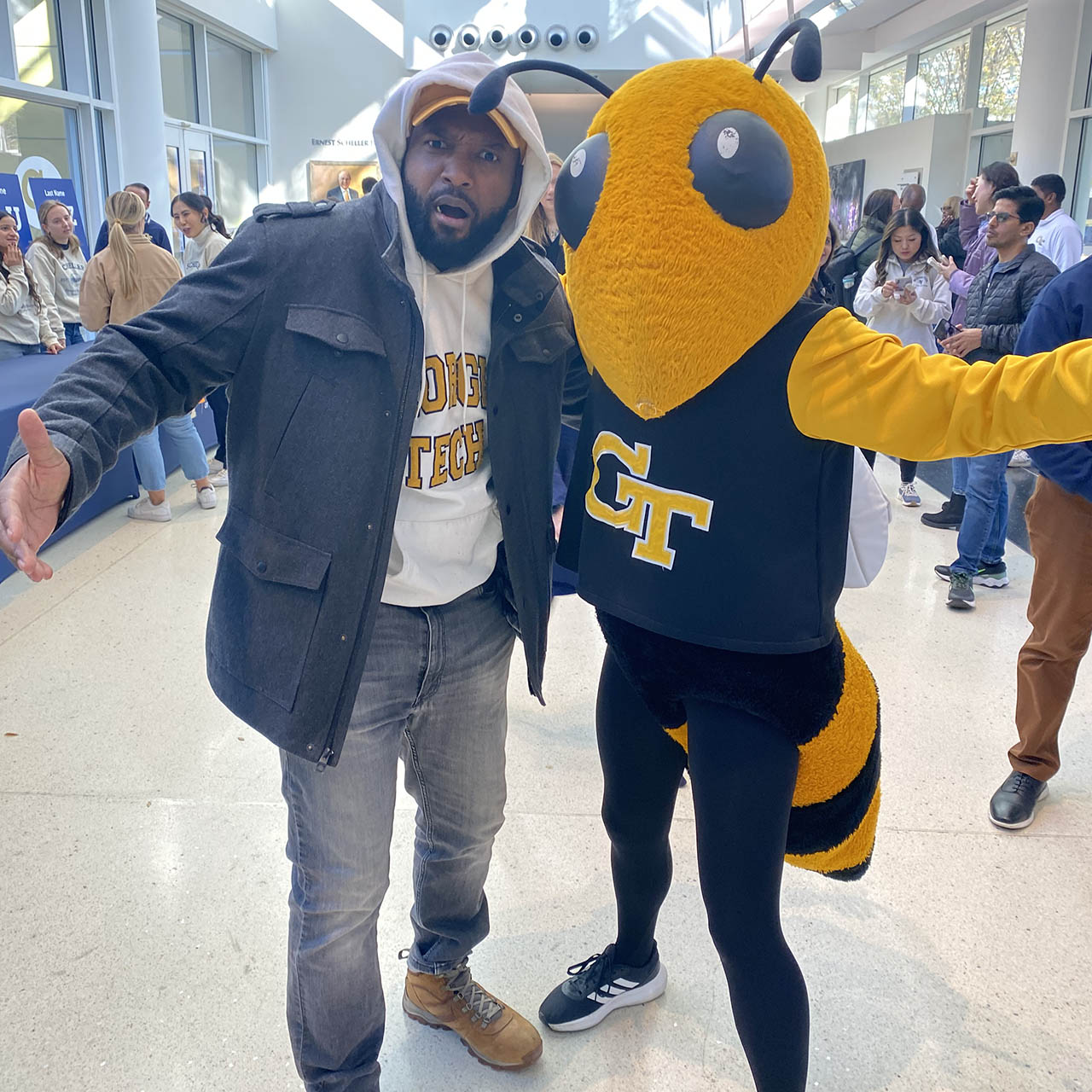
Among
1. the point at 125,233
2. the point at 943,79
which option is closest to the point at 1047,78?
the point at 943,79

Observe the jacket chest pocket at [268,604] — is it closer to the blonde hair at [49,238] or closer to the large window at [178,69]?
the blonde hair at [49,238]

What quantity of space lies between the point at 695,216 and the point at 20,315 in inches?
244

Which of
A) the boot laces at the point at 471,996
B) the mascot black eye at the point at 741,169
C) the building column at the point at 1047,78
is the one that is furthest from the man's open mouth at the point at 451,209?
the building column at the point at 1047,78

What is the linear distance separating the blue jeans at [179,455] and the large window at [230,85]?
9902 mm

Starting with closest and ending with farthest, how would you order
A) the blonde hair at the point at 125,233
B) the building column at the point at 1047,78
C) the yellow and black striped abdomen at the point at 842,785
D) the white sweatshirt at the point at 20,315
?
1. the yellow and black striped abdomen at the point at 842,785
2. the blonde hair at the point at 125,233
3. the white sweatshirt at the point at 20,315
4. the building column at the point at 1047,78

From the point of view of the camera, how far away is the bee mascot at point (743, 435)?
1.25m

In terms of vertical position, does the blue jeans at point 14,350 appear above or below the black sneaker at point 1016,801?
above

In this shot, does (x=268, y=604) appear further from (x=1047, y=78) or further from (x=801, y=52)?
(x=1047, y=78)

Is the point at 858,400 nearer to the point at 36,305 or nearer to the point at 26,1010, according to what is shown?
the point at 26,1010

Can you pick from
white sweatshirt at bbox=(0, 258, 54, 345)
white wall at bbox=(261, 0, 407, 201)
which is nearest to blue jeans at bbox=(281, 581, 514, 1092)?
white sweatshirt at bbox=(0, 258, 54, 345)

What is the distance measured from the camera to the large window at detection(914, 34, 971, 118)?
1217cm

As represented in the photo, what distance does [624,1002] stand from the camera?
193 centimetres

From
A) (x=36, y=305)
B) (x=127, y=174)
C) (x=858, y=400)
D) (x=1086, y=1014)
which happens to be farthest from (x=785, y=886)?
(x=127, y=174)

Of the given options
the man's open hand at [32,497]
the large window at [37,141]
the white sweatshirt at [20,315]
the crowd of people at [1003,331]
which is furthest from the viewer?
the large window at [37,141]
